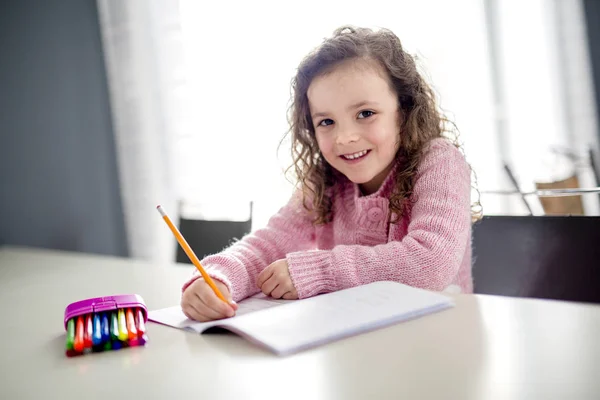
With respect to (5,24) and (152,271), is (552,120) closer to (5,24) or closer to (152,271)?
(152,271)

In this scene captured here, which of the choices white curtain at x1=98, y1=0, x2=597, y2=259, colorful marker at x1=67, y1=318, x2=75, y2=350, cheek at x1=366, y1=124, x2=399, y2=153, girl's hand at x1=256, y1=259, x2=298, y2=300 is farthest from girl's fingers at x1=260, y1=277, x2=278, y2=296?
white curtain at x1=98, y1=0, x2=597, y2=259

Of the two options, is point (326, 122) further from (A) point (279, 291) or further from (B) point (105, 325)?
(B) point (105, 325)

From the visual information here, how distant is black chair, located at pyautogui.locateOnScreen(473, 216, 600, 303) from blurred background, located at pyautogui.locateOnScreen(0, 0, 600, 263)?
83 cm

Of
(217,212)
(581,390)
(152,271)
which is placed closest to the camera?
(581,390)

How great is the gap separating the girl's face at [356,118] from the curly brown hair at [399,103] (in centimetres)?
3

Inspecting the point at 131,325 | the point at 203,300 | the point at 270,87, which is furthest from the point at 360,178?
the point at 270,87

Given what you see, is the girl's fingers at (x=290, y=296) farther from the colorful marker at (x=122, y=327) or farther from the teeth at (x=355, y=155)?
the teeth at (x=355, y=155)

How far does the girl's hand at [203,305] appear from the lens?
709mm

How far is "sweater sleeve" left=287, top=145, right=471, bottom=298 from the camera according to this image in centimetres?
82

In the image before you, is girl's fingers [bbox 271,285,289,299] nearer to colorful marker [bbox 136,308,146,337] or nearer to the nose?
colorful marker [bbox 136,308,146,337]

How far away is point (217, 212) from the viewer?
2766 mm

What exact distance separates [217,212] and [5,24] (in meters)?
1.33

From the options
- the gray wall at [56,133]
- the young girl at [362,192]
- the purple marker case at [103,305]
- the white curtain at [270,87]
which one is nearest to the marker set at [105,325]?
the purple marker case at [103,305]

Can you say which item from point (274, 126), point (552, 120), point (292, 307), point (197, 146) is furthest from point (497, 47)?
point (292, 307)
